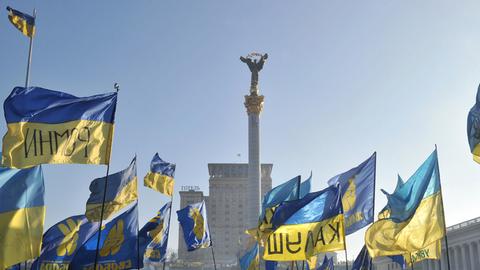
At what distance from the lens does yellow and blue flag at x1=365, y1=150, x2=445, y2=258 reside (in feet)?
52.4

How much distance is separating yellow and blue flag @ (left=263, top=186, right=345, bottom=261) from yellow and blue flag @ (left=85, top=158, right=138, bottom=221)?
513 centimetres

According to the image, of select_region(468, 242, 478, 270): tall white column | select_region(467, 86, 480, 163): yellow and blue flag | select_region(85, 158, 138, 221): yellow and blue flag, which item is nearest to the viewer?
select_region(467, 86, 480, 163): yellow and blue flag

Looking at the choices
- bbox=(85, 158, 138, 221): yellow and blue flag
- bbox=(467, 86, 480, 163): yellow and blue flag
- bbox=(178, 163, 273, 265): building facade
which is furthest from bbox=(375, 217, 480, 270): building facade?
bbox=(178, 163, 273, 265): building facade

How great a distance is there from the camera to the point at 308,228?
17.8 metres

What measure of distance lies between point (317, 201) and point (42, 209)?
856 cm

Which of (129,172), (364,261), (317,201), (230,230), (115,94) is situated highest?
(230,230)

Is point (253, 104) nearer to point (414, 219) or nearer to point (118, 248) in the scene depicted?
point (118, 248)

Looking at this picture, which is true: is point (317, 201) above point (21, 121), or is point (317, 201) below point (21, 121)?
below

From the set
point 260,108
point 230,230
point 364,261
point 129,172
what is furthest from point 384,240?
point 230,230

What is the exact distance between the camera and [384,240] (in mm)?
17047

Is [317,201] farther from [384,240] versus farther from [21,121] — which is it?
[21,121]

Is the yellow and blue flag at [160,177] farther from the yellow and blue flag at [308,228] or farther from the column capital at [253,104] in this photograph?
the column capital at [253,104]

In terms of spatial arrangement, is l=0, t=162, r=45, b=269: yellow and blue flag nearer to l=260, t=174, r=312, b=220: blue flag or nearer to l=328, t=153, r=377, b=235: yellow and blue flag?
l=328, t=153, r=377, b=235: yellow and blue flag

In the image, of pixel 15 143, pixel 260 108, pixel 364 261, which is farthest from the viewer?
pixel 260 108
